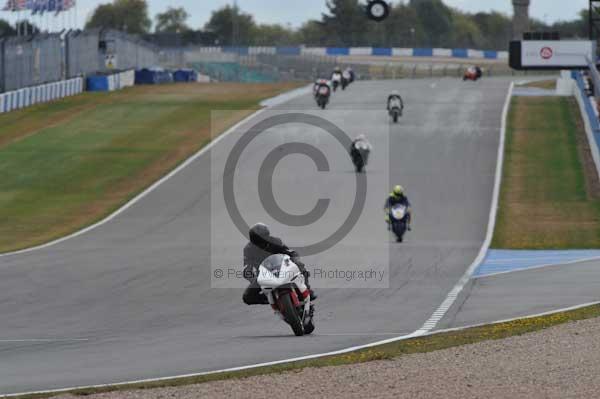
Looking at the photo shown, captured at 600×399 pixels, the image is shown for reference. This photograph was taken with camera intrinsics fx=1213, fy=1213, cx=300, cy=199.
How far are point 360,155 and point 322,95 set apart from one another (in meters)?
17.1

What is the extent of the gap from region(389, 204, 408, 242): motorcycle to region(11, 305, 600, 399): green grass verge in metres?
11.6

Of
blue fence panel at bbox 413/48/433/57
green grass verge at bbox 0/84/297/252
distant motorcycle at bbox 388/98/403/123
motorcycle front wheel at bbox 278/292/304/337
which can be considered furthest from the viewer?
blue fence panel at bbox 413/48/433/57

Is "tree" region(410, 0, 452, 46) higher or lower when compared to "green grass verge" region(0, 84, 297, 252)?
higher

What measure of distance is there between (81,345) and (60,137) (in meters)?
37.4

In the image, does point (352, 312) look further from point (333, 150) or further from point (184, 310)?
point (333, 150)

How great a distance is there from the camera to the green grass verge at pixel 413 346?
1128cm

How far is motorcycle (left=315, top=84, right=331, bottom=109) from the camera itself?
182ft

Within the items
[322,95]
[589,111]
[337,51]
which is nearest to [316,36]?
[337,51]

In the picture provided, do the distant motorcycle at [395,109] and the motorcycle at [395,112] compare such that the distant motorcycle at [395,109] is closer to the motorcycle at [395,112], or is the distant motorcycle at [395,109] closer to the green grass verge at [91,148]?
the motorcycle at [395,112]

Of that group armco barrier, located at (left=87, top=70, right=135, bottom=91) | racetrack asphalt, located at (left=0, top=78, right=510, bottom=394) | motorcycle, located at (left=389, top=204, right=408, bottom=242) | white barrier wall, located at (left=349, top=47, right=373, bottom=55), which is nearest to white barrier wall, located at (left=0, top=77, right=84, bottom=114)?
armco barrier, located at (left=87, top=70, right=135, bottom=91)

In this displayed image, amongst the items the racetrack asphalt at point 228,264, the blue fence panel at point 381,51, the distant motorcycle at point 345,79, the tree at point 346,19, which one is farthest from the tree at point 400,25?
the racetrack asphalt at point 228,264

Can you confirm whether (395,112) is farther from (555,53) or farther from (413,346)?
(413,346)

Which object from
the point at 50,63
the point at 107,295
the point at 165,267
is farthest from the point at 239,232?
the point at 50,63

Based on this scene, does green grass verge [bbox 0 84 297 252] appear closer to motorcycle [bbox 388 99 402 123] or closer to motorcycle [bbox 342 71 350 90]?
motorcycle [bbox 342 71 350 90]
